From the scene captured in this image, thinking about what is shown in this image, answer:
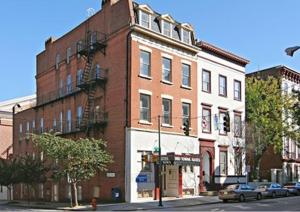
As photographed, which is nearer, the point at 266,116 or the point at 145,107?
the point at 145,107

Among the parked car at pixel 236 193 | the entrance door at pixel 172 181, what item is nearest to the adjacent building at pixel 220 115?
the entrance door at pixel 172 181

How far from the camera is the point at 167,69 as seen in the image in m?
43.2

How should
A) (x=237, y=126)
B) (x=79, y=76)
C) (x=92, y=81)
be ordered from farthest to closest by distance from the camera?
(x=237, y=126) → (x=79, y=76) → (x=92, y=81)

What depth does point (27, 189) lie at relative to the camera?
5559cm

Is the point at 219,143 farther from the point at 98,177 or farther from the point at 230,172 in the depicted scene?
the point at 98,177

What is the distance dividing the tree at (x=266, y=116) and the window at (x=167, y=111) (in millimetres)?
11982

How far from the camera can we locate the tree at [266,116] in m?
51.7

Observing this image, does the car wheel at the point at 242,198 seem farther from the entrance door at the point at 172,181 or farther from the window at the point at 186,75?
the window at the point at 186,75

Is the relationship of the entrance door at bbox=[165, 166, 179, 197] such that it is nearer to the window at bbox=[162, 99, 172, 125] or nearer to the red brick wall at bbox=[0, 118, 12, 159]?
the window at bbox=[162, 99, 172, 125]

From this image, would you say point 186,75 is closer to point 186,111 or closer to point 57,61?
point 186,111

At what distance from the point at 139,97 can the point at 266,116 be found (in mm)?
18632

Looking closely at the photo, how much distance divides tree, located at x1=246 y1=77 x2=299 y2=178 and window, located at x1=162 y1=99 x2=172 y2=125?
11982 millimetres

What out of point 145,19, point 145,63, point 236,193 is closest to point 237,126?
point 236,193

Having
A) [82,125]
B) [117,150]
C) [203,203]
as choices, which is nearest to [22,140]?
[82,125]
